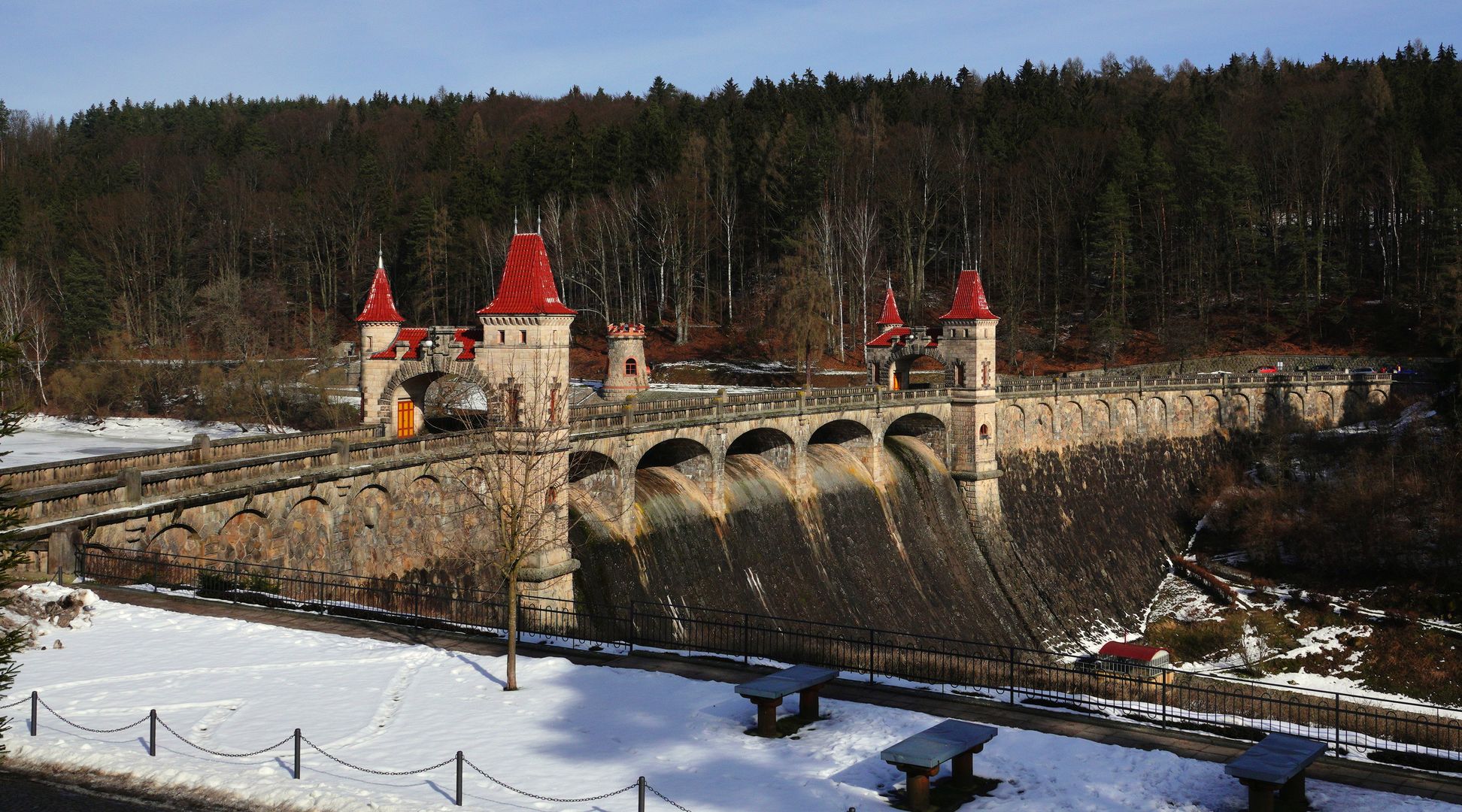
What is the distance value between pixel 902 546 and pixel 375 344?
22109 mm

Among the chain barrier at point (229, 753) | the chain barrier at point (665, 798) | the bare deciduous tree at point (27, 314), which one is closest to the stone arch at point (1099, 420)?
the chain barrier at point (665, 798)

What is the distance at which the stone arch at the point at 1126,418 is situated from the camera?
64.2m

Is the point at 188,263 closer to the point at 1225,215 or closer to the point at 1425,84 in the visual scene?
the point at 1225,215

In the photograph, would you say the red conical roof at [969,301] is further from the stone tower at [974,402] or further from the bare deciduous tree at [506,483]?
the bare deciduous tree at [506,483]

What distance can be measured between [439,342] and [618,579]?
848cm

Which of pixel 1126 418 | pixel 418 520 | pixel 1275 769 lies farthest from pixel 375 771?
pixel 1126 418

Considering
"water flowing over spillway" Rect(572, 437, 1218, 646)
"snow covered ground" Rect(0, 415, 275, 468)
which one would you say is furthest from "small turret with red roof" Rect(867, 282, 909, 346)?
"snow covered ground" Rect(0, 415, 275, 468)

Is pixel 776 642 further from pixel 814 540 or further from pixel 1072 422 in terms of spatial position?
pixel 1072 422

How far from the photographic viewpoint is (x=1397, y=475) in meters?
59.2

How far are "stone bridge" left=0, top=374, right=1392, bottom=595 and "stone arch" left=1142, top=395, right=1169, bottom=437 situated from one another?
2.08m

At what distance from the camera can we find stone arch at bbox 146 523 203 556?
2291 cm

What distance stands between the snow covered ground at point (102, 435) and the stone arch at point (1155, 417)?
48360mm

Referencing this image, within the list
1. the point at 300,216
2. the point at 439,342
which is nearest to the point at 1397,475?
the point at 439,342

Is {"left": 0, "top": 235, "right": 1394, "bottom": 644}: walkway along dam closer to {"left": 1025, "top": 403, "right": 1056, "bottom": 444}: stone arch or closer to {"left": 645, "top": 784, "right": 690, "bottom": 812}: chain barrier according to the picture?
{"left": 1025, "top": 403, "right": 1056, "bottom": 444}: stone arch
